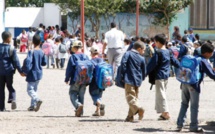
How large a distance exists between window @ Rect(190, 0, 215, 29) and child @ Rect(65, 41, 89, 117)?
31.6 metres

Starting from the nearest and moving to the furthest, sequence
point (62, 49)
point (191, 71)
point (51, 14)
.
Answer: point (191, 71)
point (62, 49)
point (51, 14)

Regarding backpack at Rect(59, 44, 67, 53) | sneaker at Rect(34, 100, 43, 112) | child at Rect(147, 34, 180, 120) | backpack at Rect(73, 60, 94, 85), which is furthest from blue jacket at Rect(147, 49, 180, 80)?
backpack at Rect(59, 44, 67, 53)

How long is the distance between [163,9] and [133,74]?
104 feet

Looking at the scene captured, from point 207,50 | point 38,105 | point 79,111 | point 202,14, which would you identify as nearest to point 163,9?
point 202,14

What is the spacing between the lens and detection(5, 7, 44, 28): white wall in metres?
59.5

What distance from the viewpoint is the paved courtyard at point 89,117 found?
13.3 meters

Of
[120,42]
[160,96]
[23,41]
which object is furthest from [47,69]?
[160,96]

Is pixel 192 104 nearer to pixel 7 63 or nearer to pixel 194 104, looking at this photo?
pixel 194 104

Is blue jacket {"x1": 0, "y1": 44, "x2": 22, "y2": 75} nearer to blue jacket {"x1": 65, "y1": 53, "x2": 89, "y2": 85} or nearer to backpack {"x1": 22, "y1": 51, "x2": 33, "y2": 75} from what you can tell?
backpack {"x1": 22, "y1": 51, "x2": 33, "y2": 75}

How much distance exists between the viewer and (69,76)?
1516cm

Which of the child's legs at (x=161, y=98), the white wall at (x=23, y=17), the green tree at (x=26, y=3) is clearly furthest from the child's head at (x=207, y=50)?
the green tree at (x=26, y=3)

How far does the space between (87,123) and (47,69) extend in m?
17.4

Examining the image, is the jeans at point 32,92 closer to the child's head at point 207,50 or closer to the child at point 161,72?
the child at point 161,72

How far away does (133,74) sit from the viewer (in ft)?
46.6
